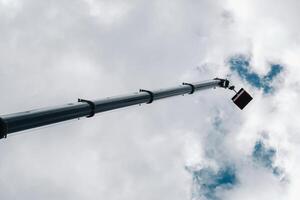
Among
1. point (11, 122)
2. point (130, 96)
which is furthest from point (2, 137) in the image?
point (130, 96)

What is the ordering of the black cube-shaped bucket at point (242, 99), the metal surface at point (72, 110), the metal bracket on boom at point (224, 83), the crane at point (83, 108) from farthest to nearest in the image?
the metal bracket on boom at point (224, 83) < the black cube-shaped bucket at point (242, 99) < the crane at point (83, 108) < the metal surface at point (72, 110)

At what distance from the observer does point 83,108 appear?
75.3ft

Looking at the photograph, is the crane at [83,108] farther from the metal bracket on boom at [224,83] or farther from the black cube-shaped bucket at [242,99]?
the metal bracket on boom at [224,83]

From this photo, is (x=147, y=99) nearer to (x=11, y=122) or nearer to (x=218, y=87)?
(x=11, y=122)

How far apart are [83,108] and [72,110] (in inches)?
43.4

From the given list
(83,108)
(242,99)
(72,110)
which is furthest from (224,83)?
(72,110)

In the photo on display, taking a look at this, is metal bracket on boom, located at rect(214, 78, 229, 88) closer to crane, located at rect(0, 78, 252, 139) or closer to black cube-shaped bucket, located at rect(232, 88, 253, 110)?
crane, located at rect(0, 78, 252, 139)

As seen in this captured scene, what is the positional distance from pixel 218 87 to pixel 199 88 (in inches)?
247

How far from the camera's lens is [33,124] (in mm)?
19391

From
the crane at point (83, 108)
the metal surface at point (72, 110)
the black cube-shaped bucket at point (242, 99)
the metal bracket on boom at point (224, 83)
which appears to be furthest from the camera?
the metal bracket on boom at point (224, 83)

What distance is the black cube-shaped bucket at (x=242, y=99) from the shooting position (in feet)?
115

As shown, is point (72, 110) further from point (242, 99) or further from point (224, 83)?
point (224, 83)

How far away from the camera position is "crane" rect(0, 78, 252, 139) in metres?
18.3

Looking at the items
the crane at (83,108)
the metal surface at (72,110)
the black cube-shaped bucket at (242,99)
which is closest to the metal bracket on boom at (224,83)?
the crane at (83,108)
